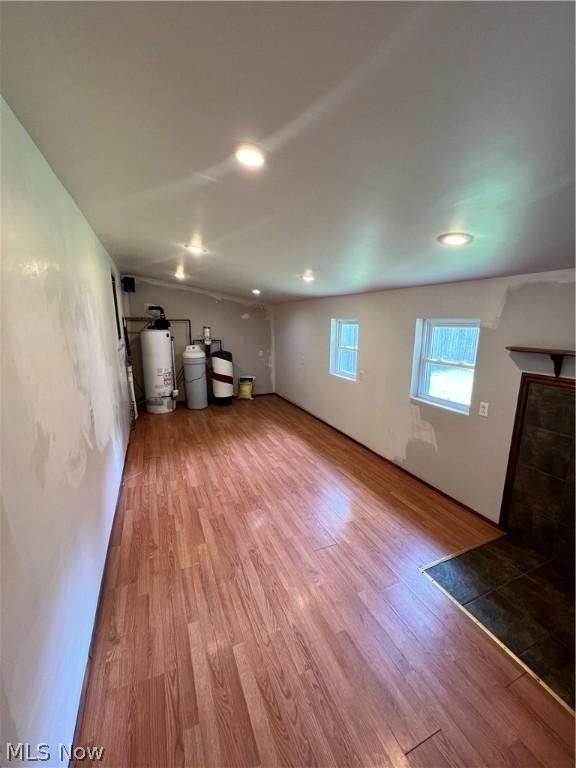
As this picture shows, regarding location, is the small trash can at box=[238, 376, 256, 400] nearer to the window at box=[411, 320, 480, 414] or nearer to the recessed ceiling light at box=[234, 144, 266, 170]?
the window at box=[411, 320, 480, 414]

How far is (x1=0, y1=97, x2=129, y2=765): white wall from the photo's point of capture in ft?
2.77

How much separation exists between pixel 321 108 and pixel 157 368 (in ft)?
16.4

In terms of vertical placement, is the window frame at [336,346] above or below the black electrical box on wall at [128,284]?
below

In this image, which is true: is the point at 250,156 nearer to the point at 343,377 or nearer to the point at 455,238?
the point at 455,238

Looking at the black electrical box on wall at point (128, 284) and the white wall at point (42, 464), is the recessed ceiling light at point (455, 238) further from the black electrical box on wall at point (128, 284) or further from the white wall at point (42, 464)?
the black electrical box on wall at point (128, 284)

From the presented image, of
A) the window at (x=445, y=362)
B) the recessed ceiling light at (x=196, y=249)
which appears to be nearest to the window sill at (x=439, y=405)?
the window at (x=445, y=362)

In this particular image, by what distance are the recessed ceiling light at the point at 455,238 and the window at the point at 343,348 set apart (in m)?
2.59

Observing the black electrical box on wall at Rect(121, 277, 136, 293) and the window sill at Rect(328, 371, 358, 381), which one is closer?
the window sill at Rect(328, 371, 358, 381)

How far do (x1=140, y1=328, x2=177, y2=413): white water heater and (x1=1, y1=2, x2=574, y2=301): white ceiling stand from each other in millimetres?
3585

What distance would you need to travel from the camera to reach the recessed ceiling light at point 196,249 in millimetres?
2516

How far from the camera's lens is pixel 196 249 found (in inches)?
104

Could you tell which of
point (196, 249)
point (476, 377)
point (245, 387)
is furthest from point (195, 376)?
point (476, 377)

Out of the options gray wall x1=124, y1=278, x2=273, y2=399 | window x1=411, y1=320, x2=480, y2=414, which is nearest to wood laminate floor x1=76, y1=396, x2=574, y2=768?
window x1=411, y1=320, x2=480, y2=414

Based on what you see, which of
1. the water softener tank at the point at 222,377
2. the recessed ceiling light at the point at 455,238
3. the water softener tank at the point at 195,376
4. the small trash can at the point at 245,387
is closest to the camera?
the recessed ceiling light at the point at 455,238
